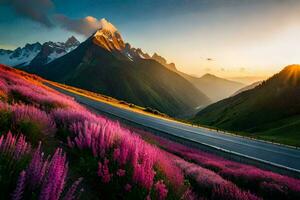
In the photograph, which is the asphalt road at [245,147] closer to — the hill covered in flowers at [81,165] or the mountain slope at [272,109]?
the hill covered in flowers at [81,165]

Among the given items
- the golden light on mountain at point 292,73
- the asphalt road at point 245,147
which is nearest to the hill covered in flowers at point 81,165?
the asphalt road at point 245,147

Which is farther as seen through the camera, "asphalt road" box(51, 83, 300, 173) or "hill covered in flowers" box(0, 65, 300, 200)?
"asphalt road" box(51, 83, 300, 173)

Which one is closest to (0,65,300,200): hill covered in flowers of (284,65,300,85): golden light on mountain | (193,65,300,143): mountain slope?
(193,65,300,143): mountain slope

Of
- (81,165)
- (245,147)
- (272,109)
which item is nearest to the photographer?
(81,165)

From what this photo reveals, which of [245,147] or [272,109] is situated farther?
[272,109]

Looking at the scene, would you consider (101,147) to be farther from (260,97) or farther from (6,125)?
(260,97)

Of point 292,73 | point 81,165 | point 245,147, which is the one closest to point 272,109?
point 292,73

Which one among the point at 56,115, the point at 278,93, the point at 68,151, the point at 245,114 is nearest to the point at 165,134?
the point at 56,115

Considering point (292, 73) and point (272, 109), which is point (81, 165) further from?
point (292, 73)

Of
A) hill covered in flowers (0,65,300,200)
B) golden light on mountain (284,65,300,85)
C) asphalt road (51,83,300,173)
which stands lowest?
asphalt road (51,83,300,173)

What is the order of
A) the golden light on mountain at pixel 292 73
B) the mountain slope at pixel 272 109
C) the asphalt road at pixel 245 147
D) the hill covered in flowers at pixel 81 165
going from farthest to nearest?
the golden light on mountain at pixel 292 73 < the mountain slope at pixel 272 109 < the asphalt road at pixel 245 147 < the hill covered in flowers at pixel 81 165

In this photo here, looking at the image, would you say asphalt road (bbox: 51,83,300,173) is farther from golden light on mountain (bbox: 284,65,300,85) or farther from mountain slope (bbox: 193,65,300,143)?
golden light on mountain (bbox: 284,65,300,85)

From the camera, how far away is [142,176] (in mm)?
4188

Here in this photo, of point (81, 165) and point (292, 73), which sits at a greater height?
point (292, 73)
